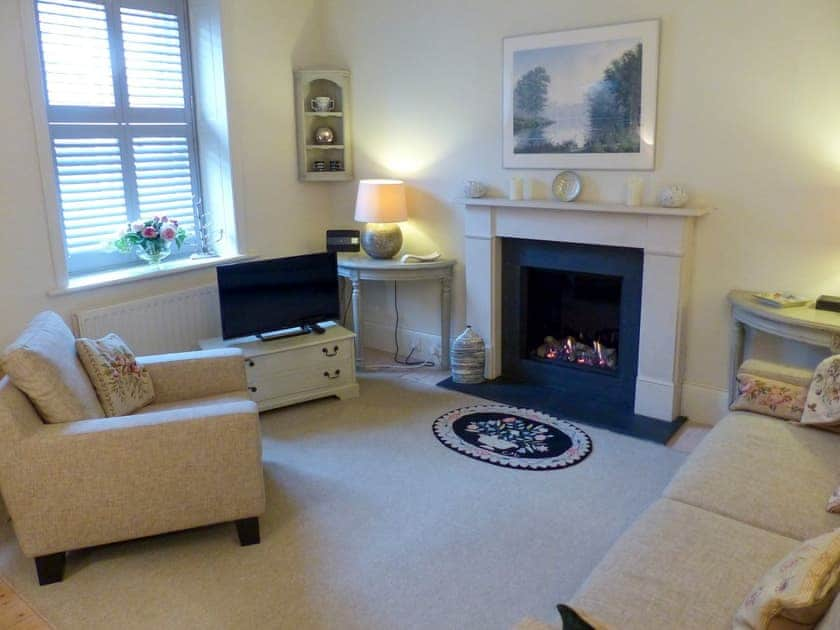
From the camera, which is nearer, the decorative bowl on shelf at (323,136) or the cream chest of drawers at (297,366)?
the cream chest of drawers at (297,366)

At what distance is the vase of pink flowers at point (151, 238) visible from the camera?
4180 mm

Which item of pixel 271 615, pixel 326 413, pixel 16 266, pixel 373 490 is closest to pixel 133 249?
pixel 16 266

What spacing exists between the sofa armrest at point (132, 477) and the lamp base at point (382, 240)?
2114 mm

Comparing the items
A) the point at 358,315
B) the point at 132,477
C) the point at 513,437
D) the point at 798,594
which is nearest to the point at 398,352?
the point at 358,315

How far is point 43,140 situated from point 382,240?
6.56 feet

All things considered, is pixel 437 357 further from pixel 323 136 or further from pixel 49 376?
pixel 49 376

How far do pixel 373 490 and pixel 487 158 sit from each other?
2176 mm

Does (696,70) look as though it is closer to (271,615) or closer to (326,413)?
(326,413)

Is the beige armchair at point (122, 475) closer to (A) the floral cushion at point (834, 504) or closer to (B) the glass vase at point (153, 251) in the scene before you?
(B) the glass vase at point (153, 251)

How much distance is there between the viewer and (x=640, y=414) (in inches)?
157

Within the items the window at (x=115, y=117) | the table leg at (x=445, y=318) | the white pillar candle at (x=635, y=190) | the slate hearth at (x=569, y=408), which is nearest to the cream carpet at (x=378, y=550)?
the slate hearth at (x=569, y=408)

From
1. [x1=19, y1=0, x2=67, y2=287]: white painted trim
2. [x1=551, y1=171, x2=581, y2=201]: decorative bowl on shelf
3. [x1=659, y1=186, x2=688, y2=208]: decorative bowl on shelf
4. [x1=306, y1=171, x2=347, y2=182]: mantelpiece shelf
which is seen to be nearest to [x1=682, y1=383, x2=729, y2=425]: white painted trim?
[x1=659, y1=186, x2=688, y2=208]: decorative bowl on shelf

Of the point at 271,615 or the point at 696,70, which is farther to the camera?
the point at 696,70

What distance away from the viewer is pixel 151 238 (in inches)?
166
